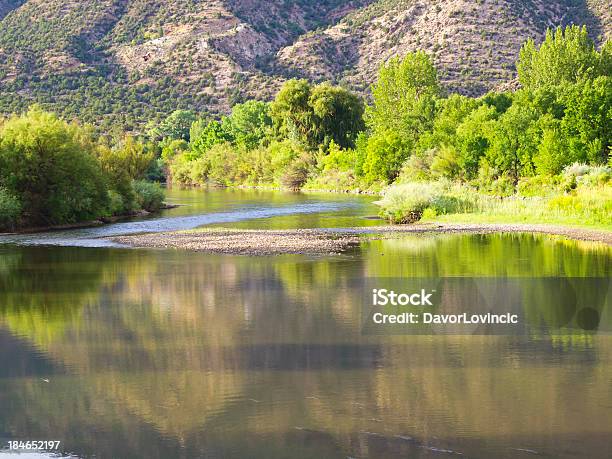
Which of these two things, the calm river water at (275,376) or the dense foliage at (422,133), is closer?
the calm river water at (275,376)

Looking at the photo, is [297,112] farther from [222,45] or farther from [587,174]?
[587,174]

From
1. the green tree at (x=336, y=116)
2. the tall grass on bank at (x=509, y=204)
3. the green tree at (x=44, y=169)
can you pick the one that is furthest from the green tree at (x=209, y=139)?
the tall grass on bank at (x=509, y=204)

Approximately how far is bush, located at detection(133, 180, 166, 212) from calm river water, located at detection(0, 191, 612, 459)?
107 ft

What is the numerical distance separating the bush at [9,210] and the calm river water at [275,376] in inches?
676

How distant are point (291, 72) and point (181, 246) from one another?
119 meters

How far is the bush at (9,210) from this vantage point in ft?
138

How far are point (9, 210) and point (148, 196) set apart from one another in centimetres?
1694

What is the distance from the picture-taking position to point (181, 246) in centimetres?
3528

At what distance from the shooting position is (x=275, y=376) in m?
14.4

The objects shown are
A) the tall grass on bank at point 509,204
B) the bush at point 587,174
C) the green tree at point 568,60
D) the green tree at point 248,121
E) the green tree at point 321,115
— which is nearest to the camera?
the tall grass on bank at point 509,204

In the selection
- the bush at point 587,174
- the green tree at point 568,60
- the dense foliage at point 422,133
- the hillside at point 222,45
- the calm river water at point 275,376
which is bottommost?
the calm river water at point 275,376

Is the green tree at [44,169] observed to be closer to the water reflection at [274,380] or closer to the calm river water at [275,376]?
the calm river water at [275,376]

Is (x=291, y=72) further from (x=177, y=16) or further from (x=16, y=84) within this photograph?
(x=16, y=84)

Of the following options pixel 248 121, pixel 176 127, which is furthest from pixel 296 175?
pixel 176 127
